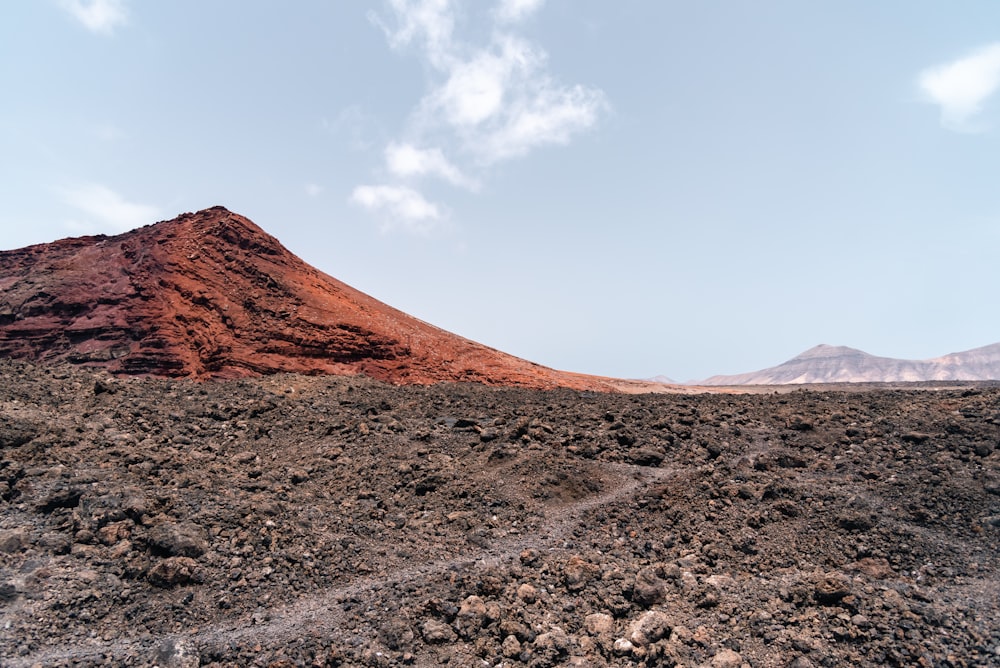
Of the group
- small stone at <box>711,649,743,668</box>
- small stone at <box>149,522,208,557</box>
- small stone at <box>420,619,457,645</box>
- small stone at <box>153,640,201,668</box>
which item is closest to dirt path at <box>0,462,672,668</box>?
small stone at <box>153,640,201,668</box>

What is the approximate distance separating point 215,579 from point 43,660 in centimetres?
153

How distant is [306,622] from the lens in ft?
18.1

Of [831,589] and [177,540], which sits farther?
[177,540]

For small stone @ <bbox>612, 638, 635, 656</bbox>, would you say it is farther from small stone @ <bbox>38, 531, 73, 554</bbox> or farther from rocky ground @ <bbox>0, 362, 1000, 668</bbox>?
small stone @ <bbox>38, 531, 73, 554</bbox>

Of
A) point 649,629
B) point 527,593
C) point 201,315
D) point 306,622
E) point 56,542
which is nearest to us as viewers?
point 649,629

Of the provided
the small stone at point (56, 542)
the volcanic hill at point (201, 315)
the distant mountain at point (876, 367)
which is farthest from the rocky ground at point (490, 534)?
the distant mountain at point (876, 367)

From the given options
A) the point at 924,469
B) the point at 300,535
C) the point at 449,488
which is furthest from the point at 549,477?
the point at 924,469

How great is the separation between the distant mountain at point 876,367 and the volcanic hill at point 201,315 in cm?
7718

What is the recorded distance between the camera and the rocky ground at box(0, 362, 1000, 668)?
16.9ft

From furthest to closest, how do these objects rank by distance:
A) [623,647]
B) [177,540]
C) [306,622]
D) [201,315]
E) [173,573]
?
[201,315] < [177,540] < [173,573] < [306,622] < [623,647]

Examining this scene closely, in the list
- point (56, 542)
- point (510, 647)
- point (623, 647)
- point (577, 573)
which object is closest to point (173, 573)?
point (56, 542)

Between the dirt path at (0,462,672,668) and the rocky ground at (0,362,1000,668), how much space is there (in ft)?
0.09

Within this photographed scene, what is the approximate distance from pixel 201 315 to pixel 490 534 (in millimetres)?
11705

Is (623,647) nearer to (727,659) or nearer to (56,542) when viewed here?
(727,659)
